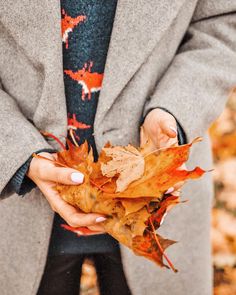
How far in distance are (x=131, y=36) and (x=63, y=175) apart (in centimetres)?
36

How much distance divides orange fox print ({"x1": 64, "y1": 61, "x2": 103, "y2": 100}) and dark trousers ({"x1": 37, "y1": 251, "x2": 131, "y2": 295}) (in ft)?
1.41

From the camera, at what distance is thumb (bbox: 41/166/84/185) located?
937 millimetres

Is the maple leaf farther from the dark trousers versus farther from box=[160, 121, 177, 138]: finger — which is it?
the dark trousers

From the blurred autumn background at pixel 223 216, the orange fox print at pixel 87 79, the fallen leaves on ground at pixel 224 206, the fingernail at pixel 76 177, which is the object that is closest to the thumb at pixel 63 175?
the fingernail at pixel 76 177

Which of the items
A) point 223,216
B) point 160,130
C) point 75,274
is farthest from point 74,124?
point 223,216

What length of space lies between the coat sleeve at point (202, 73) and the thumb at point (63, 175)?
0.28 m

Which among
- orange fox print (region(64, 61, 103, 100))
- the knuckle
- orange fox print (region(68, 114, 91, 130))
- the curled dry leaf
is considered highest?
Answer: orange fox print (region(64, 61, 103, 100))

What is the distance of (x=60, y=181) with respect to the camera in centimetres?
97

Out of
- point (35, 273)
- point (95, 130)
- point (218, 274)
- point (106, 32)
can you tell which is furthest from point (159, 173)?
point (218, 274)

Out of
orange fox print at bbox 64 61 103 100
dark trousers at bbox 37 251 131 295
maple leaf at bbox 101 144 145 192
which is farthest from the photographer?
→ dark trousers at bbox 37 251 131 295

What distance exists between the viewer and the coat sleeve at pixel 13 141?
3.46 ft

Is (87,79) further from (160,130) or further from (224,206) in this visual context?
(224,206)

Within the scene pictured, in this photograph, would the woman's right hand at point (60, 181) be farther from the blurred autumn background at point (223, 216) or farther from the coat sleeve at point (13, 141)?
the blurred autumn background at point (223, 216)

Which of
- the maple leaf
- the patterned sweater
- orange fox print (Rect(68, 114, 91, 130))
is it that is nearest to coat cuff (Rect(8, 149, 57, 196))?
the patterned sweater
